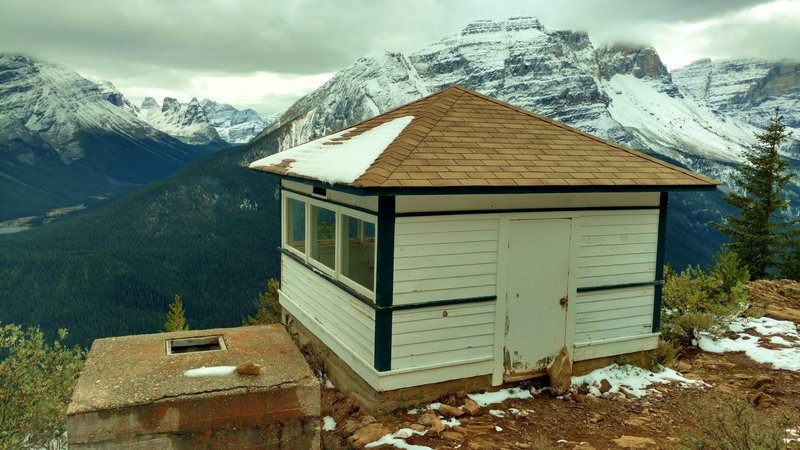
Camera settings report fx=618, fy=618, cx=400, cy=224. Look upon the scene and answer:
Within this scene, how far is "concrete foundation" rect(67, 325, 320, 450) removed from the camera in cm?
564

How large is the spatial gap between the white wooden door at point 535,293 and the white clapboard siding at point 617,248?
0.36 metres

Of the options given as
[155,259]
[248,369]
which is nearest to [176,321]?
[248,369]

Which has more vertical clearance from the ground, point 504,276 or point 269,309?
point 504,276

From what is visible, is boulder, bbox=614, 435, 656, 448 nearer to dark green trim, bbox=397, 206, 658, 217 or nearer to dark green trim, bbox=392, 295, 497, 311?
dark green trim, bbox=392, 295, 497, 311

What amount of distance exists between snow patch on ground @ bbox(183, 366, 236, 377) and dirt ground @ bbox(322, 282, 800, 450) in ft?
4.90

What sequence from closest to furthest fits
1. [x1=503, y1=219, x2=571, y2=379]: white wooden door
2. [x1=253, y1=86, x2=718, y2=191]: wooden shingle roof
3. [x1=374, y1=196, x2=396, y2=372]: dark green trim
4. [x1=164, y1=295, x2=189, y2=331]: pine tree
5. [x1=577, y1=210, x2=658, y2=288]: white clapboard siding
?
1. [x1=374, y1=196, x2=396, y2=372]: dark green trim
2. [x1=253, y1=86, x2=718, y2=191]: wooden shingle roof
3. [x1=503, y1=219, x2=571, y2=379]: white wooden door
4. [x1=577, y1=210, x2=658, y2=288]: white clapboard siding
5. [x1=164, y1=295, x2=189, y2=331]: pine tree

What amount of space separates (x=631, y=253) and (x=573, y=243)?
117cm

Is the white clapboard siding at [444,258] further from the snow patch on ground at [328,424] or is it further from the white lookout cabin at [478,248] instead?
the snow patch on ground at [328,424]

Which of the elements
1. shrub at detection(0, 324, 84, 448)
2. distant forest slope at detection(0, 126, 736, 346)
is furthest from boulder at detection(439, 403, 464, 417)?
distant forest slope at detection(0, 126, 736, 346)

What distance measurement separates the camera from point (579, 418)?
7531 millimetres

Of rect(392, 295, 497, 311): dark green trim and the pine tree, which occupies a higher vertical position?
rect(392, 295, 497, 311): dark green trim

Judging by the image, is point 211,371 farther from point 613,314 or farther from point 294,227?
point 613,314

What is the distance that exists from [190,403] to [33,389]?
236 inches

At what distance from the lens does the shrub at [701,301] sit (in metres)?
10.4
